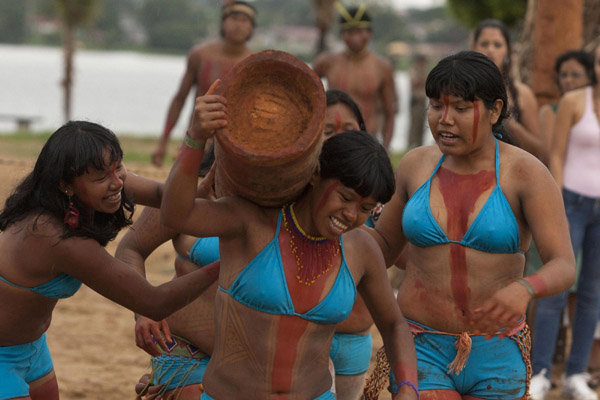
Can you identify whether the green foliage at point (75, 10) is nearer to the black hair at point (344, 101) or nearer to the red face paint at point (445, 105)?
the black hair at point (344, 101)

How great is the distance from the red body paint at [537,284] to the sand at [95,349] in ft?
8.01

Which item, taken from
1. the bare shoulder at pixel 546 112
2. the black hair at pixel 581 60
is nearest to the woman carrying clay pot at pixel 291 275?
the bare shoulder at pixel 546 112

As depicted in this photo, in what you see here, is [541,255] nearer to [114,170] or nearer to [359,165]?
[359,165]

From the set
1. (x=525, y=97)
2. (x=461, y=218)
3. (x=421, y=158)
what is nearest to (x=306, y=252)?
(x=461, y=218)

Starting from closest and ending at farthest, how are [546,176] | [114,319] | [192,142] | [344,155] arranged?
1. [192,142]
2. [344,155]
3. [546,176]
4. [114,319]

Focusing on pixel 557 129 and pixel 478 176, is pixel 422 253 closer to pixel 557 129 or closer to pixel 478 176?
pixel 478 176

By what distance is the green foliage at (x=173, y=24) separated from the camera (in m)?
75.9

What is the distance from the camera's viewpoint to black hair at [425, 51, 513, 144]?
11.4 ft

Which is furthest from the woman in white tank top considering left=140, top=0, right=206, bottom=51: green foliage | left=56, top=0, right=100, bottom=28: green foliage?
left=140, top=0, right=206, bottom=51: green foliage

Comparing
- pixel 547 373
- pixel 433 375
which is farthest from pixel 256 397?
pixel 547 373

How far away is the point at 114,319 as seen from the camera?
327 inches

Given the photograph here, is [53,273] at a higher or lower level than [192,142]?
lower

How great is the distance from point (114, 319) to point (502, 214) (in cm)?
Answer: 545

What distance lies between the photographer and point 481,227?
141 inches
